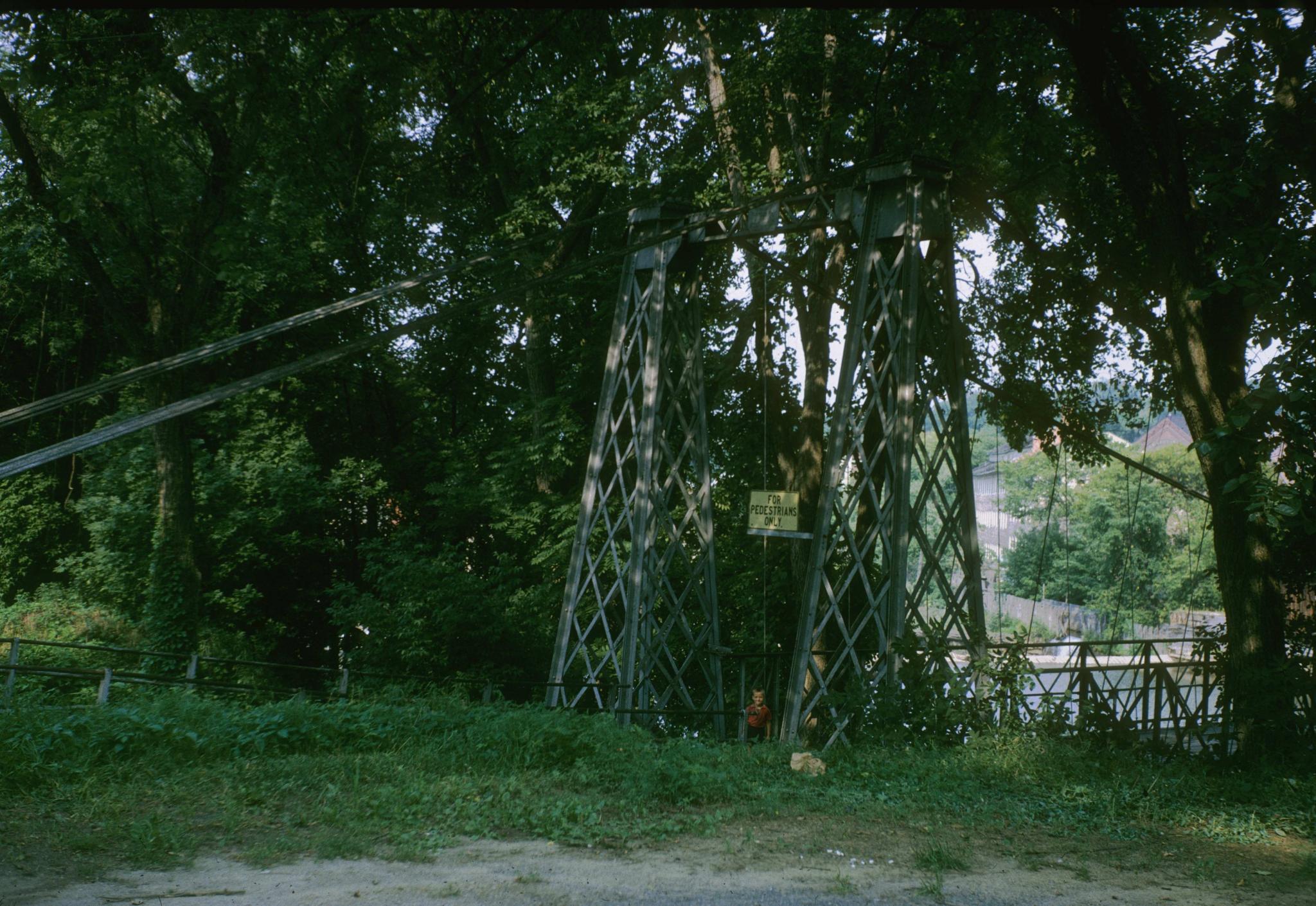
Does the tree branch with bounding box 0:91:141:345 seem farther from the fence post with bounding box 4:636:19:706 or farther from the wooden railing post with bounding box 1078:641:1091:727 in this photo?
the wooden railing post with bounding box 1078:641:1091:727

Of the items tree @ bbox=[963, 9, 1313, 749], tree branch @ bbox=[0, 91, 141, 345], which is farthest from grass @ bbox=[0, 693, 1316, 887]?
tree branch @ bbox=[0, 91, 141, 345]

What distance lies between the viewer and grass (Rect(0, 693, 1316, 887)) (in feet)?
18.2

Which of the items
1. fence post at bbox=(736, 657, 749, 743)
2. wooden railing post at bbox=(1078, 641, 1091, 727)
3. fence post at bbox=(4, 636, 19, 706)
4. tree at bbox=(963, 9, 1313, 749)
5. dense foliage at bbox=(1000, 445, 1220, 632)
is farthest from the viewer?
dense foliage at bbox=(1000, 445, 1220, 632)

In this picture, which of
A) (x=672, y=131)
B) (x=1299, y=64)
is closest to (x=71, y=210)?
(x=672, y=131)

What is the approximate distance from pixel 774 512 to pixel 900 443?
5.08ft

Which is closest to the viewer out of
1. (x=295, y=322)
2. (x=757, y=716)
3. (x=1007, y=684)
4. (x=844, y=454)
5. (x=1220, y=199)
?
(x=295, y=322)

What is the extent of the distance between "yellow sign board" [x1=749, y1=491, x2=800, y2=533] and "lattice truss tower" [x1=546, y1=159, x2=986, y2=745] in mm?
448

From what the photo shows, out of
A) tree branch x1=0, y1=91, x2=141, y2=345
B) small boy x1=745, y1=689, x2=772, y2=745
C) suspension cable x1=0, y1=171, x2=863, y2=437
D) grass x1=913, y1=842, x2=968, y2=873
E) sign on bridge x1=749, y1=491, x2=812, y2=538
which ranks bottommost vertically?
small boy x1=745, y1=689, x2=772, y2=745

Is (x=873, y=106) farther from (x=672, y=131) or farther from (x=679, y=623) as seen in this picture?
(x=679, y=623)

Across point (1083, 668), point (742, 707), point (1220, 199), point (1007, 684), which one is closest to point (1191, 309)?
point (1220, 199)

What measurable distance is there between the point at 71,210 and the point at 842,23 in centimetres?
1127

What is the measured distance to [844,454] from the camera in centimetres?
1051

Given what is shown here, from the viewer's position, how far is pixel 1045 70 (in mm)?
11477

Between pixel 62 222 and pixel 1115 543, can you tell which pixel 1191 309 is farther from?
pixel 1115 543
